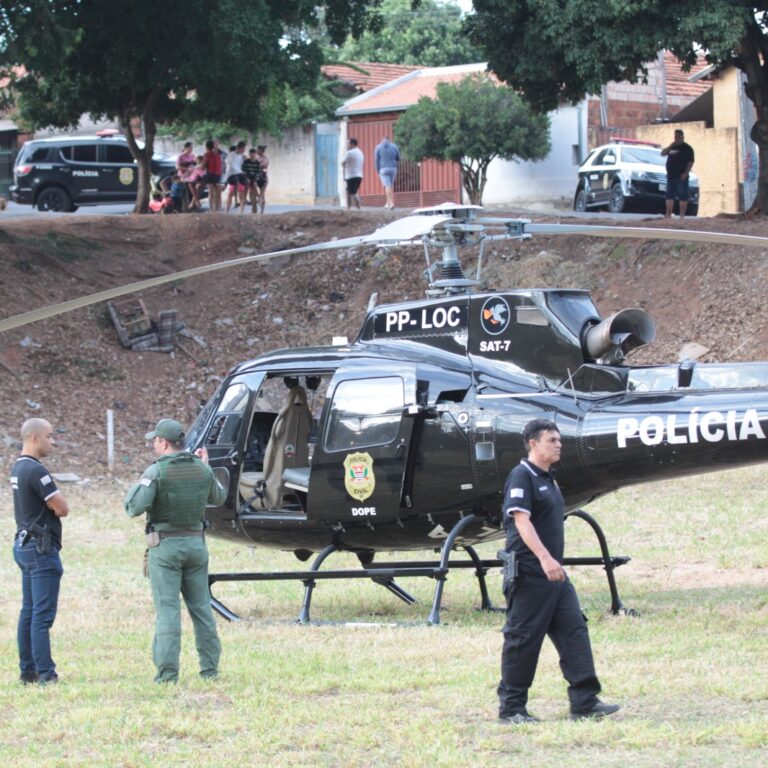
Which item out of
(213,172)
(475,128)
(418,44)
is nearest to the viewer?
(213,172)

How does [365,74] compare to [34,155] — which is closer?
[34,155]

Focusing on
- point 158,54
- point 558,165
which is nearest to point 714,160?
point 558,165

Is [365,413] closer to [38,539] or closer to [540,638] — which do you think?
[38,539]

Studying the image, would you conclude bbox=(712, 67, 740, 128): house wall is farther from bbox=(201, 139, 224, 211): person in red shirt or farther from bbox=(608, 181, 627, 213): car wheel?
bbox=(201, 139, 224, 211): person in red shirt

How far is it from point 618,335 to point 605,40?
12304 millimetres

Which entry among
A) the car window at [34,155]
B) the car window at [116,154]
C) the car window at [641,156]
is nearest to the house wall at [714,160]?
the car window at [641,156]

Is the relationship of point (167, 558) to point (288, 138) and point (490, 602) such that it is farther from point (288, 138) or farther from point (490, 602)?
point (288, 138)

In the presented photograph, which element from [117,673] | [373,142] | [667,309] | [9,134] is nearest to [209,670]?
[117,673]

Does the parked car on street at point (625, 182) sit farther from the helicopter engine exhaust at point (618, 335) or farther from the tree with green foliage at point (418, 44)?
the tree with green foliage at point (418, 44)

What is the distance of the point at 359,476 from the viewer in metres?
11.6

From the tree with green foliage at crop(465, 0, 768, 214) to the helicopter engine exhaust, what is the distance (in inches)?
464

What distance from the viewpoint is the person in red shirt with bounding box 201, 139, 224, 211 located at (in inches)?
1230

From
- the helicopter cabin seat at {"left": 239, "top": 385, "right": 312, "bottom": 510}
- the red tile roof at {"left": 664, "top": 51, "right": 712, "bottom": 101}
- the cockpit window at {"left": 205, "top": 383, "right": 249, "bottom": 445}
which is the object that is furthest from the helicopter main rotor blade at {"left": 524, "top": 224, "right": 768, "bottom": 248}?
the red tile roof at {"left": 664, "top": 51, "right": 712, "bottom": 101}

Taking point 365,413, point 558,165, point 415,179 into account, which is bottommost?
point 365,413
